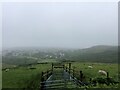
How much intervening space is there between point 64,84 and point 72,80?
2171 millimetres

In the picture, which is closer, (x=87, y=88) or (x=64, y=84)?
(x=87, y=88)

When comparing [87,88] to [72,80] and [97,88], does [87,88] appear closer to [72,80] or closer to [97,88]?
[97,88]

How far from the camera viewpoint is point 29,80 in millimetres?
36938

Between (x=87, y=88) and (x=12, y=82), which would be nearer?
(x=87, y=88)

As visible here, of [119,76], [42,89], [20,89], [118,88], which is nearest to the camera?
[42,89]

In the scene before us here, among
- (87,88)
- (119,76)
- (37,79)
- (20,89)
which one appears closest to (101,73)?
(119,76)

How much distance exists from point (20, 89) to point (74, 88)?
34.6 ft

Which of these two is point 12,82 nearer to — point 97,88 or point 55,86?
point 55,86

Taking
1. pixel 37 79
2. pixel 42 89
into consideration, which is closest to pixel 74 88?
pixel 42 89

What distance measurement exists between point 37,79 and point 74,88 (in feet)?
44.1

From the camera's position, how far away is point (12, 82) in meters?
36.2

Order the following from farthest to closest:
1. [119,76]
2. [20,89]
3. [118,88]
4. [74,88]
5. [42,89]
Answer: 1. [119,76]
2. [20,89]
3. [118,88]
4. [74,88]
5. [42,89]

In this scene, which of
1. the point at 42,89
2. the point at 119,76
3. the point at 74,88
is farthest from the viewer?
the point at 119,76

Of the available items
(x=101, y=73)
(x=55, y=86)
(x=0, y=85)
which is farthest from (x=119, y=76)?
(x=0, y=85)
